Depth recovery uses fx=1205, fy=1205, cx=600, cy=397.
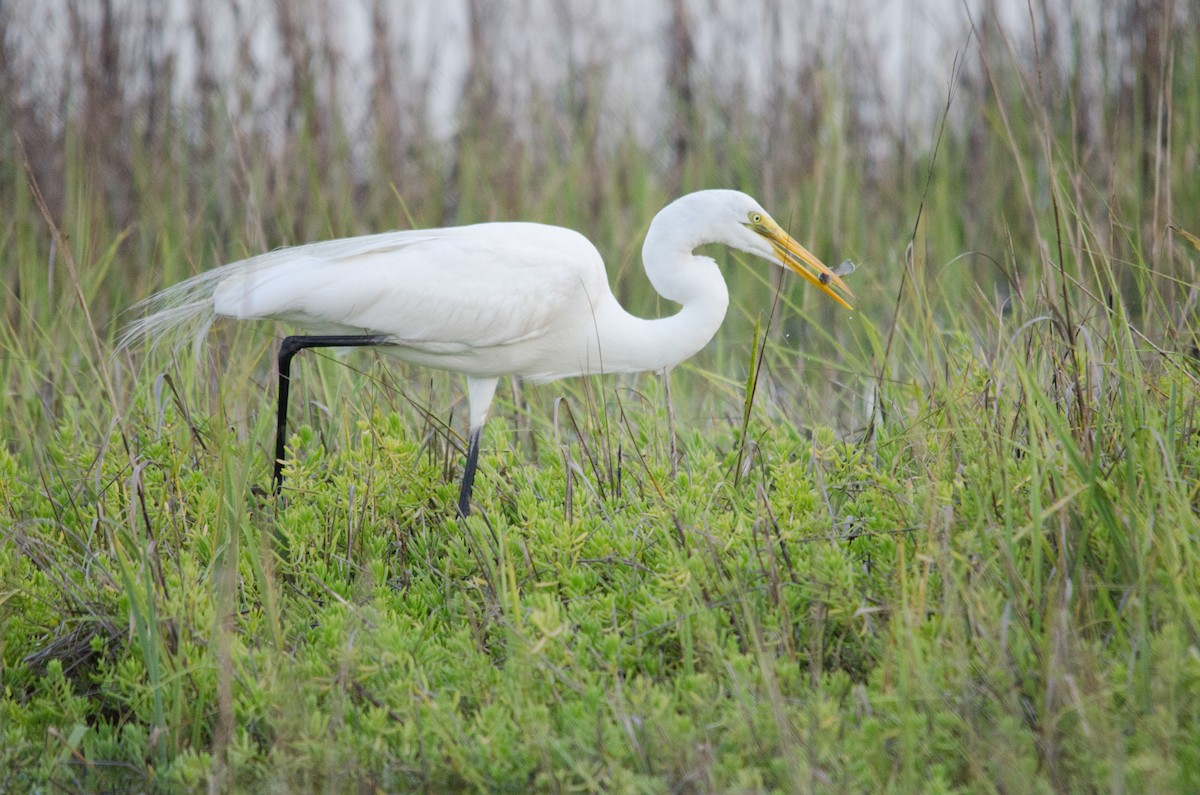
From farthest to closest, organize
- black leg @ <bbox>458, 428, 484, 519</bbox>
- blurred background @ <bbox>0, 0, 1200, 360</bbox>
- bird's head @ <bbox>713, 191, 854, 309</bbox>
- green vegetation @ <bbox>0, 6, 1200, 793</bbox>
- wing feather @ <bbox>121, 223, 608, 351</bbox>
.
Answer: blurred background @ <bbox>0, 0, 1200, 360</bbox> < bird's head @ <bbox>713, 191, 854, 309</bbox> < wing feather @ <bbox>121, 223, 608, 351</bbox> < black leg @ <bbox>458, 428, 484, 519</bbox> < green vegetation @ <bbox>0, 6, 1200, 793</bbox>

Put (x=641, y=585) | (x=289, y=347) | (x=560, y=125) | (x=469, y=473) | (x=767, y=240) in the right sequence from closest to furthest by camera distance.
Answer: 1. (x=641, y=585)
2. (x=469, y=473)
3. (x=289, y=347)
4. (x=767, y=240)
5. (x=560, y=125)

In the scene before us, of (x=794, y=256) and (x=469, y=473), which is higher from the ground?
(x=794, y=256)

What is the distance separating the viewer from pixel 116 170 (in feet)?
19.2

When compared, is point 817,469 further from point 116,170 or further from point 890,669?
point 116,170

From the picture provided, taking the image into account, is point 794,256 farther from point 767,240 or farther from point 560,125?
point 560,125

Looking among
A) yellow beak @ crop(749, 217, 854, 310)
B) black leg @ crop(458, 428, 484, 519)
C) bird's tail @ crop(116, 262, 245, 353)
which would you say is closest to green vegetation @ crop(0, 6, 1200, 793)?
black leg @ crop(458, 428, 484, 519)

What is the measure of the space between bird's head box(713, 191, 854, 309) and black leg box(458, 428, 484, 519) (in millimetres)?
977

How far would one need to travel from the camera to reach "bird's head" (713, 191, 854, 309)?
359 cm

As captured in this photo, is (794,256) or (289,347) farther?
(794,256)

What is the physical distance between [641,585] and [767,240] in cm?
133

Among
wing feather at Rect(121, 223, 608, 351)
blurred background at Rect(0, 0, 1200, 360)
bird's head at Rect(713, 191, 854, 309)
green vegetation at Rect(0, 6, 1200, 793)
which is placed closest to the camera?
green vegetation at Rect(0, 6, 1200, 793)

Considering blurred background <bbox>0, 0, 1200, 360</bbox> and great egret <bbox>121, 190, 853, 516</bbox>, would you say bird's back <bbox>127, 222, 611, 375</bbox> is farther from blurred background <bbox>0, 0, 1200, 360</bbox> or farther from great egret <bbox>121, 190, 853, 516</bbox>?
blurred background <bbox>0, 0, 1200, 360</bbox>

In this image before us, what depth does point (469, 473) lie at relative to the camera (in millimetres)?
3293

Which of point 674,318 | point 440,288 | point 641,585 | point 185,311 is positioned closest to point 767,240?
point 674,318
